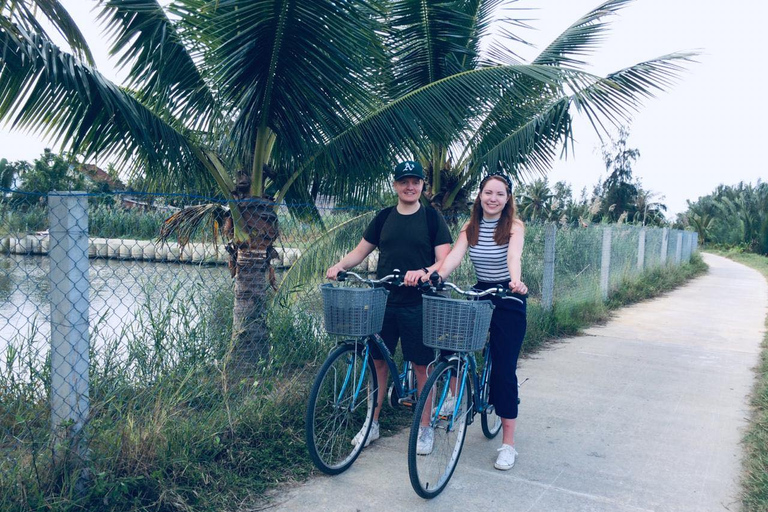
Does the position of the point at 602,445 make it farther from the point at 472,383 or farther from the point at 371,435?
the point at 371,435

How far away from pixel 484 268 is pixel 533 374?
2.76 m

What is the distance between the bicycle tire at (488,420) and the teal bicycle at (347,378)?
→ 1.54ft

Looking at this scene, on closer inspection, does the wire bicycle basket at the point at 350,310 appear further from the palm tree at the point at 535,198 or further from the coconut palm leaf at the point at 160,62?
the palm tree at the point at 535,198

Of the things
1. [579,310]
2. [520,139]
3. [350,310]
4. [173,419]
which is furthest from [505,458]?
[579,310]

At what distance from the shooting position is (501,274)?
3910mm

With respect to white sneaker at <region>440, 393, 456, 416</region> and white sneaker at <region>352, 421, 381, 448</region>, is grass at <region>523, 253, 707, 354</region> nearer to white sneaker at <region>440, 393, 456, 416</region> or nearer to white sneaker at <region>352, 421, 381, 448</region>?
white sneaker at <region>352, 421, 381, 448</region>

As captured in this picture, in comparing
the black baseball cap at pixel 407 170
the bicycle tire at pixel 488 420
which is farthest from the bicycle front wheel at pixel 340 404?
the black baseball cap at pixel 407 170

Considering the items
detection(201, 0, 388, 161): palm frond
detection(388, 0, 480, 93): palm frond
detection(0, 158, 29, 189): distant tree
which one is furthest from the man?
detection(0, 158, 29, 189): distant tree

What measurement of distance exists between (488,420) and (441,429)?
933mm

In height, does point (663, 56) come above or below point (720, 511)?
above

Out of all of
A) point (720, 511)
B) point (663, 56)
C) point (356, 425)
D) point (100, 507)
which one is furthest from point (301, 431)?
point (663, 56)

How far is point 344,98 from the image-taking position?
203 inches

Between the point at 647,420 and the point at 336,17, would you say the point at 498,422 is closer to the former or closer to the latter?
the point at 647,420

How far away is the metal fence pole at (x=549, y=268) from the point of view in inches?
332
